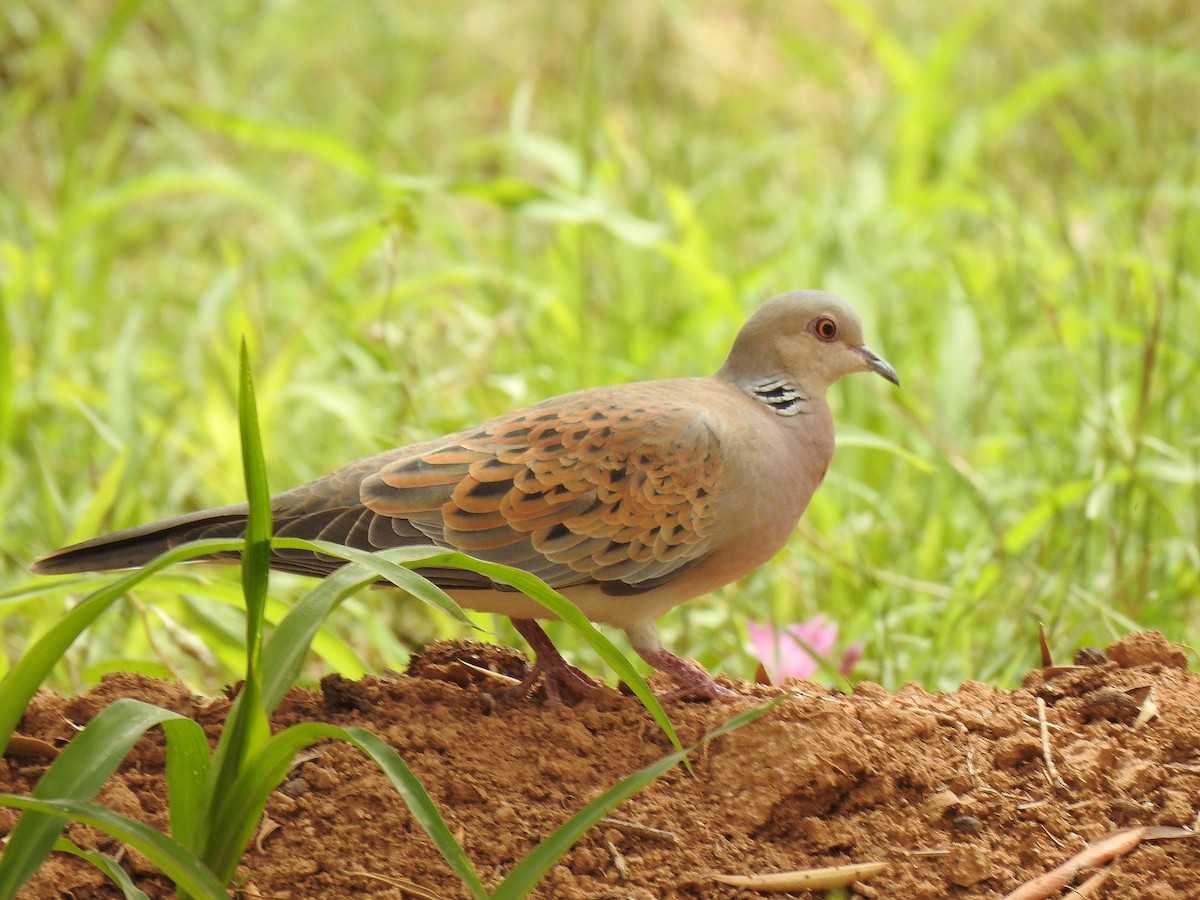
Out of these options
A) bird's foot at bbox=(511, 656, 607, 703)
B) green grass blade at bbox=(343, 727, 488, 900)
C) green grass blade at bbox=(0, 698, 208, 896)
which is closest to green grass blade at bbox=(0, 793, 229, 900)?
green grass blade at bbox=(0, 698, 208, 896)

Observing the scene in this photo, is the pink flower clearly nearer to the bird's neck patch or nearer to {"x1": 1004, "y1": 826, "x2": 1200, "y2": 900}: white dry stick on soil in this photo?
the bird's neck patch

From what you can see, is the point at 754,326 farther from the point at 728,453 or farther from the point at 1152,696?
the point at 1152,696

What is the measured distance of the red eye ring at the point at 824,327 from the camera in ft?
10.6

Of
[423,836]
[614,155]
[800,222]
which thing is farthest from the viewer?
[614,155]

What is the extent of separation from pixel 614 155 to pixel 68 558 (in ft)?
15.0

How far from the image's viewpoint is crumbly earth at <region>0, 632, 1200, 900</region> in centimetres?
209

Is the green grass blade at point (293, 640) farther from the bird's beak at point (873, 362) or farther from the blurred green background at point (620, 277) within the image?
the bird's beak at point (873, 362)

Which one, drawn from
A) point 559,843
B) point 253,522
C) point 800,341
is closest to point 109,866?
point 253,522

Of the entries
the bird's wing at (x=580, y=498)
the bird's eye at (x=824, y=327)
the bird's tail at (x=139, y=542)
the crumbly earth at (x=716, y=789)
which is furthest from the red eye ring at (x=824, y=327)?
the bird's tail at (x=139, y=542)

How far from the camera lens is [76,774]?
1.82 meters

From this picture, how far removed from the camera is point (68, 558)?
2621 millimetres

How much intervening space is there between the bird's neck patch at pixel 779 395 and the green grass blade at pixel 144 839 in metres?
1.70

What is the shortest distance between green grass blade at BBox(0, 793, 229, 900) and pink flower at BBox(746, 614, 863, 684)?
1.74 m

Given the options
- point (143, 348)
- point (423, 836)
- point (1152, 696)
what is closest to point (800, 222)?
point (143, 348)
